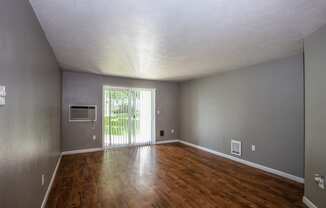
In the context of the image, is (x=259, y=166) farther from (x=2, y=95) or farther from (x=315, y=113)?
(x=2, y=95)

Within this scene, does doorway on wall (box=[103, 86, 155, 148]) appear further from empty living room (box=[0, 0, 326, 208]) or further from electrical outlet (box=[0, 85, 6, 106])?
electrical outlet (box=[0, 85, 6, 106])

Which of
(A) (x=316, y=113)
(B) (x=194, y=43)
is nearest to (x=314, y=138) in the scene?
(A) (x=316, y=113)

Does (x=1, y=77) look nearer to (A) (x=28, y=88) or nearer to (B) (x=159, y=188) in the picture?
(A) (x=28, y=88)

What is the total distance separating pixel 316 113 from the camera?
2.14 metres

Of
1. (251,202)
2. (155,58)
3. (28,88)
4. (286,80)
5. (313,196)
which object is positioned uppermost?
(155,58)

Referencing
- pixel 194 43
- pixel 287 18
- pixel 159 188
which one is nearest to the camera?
pixel 287 18

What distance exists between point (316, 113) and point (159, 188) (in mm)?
2445

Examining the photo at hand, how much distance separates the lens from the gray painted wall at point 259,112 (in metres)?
3.16

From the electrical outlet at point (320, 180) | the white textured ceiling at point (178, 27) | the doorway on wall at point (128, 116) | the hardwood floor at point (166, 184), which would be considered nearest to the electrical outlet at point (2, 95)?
the white textured ceiling at point (178, 27)

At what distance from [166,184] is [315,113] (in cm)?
239

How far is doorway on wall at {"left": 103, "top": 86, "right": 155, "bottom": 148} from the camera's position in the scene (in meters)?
5.47

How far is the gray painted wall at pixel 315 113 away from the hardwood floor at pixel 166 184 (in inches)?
15.9

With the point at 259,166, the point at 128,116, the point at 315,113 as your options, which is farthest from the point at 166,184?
the point at 128,116

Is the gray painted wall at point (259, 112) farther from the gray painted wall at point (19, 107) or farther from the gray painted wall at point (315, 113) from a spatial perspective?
the gray painted wall at point (19, 107)
